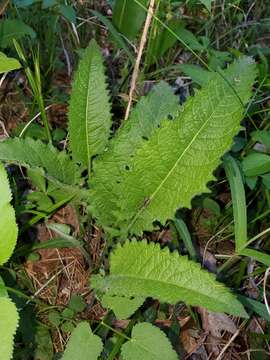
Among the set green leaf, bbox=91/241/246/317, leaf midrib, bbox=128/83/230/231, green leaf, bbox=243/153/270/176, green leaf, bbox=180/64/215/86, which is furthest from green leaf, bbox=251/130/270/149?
green leaf, bbox=91/241/246/317

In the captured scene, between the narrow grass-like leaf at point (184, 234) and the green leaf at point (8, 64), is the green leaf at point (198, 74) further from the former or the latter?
the green leaf at point (8, 64)

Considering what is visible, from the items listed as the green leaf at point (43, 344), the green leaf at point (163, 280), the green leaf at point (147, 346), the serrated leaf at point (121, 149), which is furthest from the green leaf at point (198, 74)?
the green leaf at point (43, 344)

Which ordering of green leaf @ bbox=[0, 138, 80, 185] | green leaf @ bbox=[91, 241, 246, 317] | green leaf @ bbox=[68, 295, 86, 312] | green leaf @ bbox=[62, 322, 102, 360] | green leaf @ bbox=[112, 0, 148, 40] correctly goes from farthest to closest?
green leaf @ bbox=[112, 0, 148, 40] → green leaf @ bbox=[68, 295, 86, 312] → green leaf @ bbox=[0, 138, 80, 185] → green leaf @ bbox=[62, 322, 102, 360] → green leaf @ bbox=[91, 241, 246, 317]

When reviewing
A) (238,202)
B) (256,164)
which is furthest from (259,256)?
(256,164)

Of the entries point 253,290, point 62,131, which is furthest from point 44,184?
point 253,290

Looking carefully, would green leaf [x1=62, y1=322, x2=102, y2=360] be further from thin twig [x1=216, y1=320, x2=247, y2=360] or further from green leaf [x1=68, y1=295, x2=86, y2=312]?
thin twig [x1=216, y1=320, x2=247, y2=360]

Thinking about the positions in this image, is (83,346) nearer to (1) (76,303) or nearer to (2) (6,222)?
(1) (76,303)
